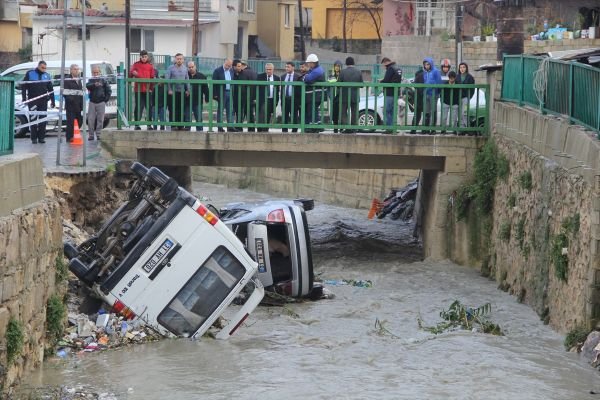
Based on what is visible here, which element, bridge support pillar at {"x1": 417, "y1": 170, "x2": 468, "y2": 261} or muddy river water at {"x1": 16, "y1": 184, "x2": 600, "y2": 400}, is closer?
muddy river water at {"x1": 16, "y1": 184, "x2": 600, "y2": 400}

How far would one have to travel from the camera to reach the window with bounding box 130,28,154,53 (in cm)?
5566

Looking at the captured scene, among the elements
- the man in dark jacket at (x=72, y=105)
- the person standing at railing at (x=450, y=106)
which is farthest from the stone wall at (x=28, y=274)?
the man in dark jacket at (x=72, y=105)

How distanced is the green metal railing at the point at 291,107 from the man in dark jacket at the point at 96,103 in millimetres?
1615

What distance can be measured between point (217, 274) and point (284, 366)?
1.30 m

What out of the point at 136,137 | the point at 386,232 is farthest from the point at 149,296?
the point at 386,232

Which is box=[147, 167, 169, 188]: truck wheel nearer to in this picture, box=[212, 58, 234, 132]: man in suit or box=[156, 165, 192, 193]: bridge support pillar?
box=[212, 58, 234, 132]: man in suit

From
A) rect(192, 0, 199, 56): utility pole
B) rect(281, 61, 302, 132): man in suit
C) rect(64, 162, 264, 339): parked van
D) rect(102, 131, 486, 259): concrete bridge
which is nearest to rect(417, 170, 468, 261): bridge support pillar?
rect(102, 131, 486, 259): concrete bridge

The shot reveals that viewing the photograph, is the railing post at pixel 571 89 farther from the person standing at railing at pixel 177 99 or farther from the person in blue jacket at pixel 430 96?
the person standing at railing at pixel 177 99

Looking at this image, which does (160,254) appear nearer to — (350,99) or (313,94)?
(313,94)

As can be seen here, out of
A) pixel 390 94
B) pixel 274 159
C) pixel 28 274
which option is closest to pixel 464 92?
pixel 390 94

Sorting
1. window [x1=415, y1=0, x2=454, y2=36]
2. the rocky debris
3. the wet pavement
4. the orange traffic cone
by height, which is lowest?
the rocky debris

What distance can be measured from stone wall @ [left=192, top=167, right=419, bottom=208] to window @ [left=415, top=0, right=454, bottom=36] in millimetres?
23528

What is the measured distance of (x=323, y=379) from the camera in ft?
43.1

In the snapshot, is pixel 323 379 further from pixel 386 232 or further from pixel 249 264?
pixel 386 232
